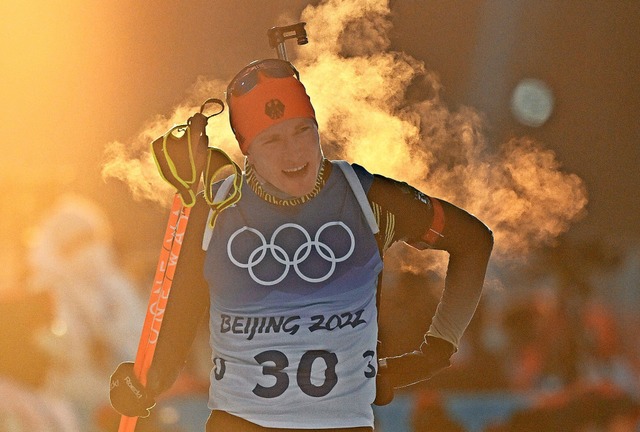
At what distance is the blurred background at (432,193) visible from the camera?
6.57m

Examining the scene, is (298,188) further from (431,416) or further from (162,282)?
(431,416)

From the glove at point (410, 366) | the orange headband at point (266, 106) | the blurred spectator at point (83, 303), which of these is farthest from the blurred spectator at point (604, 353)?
the orange headband at point (266, 106)

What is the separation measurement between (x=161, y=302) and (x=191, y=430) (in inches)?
173

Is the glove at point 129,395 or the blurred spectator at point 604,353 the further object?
the blurred spectator at point 604,353

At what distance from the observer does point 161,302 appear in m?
2.67

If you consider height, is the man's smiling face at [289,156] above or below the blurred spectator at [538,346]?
above

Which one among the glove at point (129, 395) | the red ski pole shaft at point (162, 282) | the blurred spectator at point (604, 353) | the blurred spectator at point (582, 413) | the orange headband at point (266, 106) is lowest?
the blurred spectator at point (582, 413)

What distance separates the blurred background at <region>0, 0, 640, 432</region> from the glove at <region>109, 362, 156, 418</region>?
12.1ft

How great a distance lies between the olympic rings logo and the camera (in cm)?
250

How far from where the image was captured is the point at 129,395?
8.87 ft

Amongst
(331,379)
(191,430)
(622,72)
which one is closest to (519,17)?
(622,72)

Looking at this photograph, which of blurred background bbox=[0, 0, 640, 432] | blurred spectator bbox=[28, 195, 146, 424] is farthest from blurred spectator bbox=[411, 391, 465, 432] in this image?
blurred spectator bbox=[28, 195, 146, 424]

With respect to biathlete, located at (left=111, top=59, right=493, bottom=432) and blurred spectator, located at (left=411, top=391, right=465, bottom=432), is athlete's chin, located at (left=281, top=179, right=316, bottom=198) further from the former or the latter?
blurred spectator, located at (left=411, top=391, right=465, bottom=432)

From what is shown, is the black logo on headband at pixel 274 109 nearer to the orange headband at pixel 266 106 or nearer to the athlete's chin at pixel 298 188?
the orange headband at pixel 266 106
